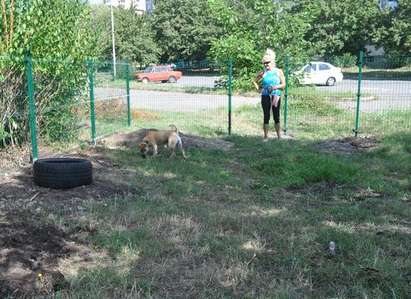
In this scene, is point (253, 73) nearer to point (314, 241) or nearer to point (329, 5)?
point (314, 241)

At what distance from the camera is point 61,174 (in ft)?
20.7

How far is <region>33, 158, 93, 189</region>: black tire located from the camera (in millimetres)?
6305

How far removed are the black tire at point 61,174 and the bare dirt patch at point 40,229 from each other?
0.30 ft

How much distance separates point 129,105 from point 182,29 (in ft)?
143

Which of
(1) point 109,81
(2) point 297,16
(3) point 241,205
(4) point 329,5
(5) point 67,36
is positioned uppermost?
(4) point 329,5

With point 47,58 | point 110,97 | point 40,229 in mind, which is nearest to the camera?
point 40,229

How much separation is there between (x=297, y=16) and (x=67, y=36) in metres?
16.9

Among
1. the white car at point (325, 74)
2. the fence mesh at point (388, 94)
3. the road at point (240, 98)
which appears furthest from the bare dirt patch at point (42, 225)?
the white car at point (325, 74)

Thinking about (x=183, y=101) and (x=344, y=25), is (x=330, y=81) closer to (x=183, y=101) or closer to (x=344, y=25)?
(x=183, y=101)

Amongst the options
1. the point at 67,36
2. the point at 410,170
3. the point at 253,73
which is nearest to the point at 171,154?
the point at 67,36

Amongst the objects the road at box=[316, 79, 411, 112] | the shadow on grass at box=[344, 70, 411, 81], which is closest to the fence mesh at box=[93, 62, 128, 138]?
the shadow on grass at box=[344, 70, 411, 81]

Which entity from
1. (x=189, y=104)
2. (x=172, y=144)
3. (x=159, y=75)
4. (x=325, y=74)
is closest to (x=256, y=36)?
(x=189, y=104)

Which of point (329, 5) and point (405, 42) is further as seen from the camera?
point (329, 5)

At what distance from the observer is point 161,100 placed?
22516 mm
